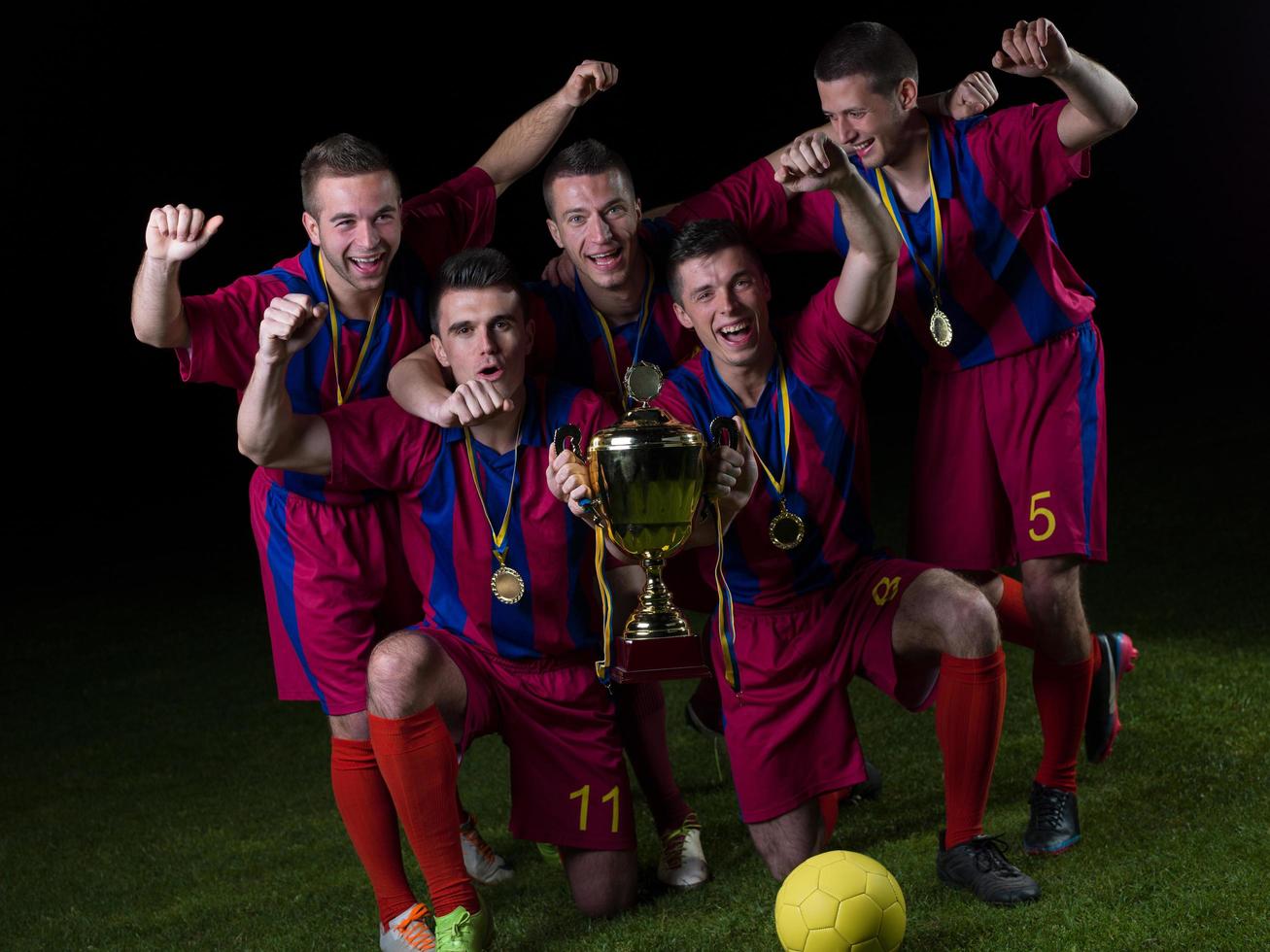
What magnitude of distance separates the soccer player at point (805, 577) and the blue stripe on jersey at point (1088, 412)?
1.21 ft

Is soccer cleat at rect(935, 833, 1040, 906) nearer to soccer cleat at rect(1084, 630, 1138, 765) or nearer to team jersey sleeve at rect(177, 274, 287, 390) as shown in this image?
soccer cleat at rect(1084, 630, 1138, 765)

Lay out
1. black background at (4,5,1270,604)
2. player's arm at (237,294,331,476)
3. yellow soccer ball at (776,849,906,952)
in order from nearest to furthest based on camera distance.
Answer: yellow soccer ball at (776,849,906,952) → player's arm at (237,294,331,476) → black background at (4,5,1270,604)

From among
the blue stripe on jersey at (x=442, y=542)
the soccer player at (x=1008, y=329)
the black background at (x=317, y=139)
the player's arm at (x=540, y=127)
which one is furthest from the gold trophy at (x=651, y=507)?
the black background at (x=317, y=139)

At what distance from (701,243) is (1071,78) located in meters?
0.71

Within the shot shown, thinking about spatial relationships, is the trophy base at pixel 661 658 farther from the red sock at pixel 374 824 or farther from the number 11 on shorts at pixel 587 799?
the red sock at pixel 374 824

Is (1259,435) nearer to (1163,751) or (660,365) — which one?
(1163,751)

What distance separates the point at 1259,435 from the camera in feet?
24.1

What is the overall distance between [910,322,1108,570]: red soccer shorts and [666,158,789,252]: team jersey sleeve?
1.49 ft

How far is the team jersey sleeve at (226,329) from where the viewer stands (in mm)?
2842

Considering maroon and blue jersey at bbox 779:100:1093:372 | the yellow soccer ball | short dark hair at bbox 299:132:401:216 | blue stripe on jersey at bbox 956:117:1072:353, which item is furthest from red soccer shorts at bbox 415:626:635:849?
blue stripe on jersey at bbox 956:117:1072:353

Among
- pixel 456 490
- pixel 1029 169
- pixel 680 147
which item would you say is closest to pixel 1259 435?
pixel 680 147

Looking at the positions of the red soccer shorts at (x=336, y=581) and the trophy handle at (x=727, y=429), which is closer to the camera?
the trophy handle at (x=727, y=429)

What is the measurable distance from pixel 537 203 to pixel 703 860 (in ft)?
22.2

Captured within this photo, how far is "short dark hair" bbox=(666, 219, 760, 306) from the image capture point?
2766 mm
